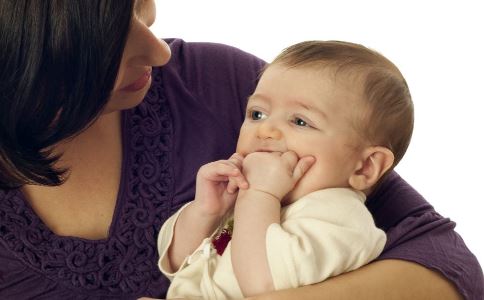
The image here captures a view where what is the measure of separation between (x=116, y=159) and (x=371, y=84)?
0.58 metres

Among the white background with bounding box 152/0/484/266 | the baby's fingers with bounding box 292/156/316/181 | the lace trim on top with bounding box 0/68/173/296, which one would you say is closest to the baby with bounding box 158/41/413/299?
the baby's fingers with bounding box 292/156/316/181

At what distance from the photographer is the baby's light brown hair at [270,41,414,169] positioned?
1.51 metres

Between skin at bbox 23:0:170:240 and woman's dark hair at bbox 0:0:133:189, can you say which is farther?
skin at bbox 23:0:170:240

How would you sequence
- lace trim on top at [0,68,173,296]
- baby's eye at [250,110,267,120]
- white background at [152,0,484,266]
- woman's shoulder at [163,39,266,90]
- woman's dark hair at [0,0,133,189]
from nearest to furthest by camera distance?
1. woman's dark hair at [0,0,133,189]
2. baby's eye at [250,110,267,120]
3. lace trim on top at [0,68,173,296]
4. woman's shoulder at [163,39,266,90]
5. white background at [152,0,484,266]

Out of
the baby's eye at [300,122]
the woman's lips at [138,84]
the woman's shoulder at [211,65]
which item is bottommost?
the woman's shoulder at [211,65]

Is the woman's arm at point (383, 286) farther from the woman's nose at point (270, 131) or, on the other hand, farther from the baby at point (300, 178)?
the woman's nose at point (270, 131)

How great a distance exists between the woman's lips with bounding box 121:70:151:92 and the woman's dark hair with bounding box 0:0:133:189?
0.35 feet

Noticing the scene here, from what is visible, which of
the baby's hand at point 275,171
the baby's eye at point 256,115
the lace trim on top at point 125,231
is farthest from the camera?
the lace trim on top at point 125,231

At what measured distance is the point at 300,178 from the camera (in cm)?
149

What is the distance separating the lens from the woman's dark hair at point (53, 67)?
1.35 metres

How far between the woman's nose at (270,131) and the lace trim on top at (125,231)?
33 cm

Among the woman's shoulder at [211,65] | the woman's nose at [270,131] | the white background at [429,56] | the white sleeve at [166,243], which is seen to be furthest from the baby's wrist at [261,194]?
the white background at [429,56]

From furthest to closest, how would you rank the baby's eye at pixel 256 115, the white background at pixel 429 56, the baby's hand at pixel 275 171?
the white background at pixel 429 56 → the baby's eye at pixel 256 115 → the baby's hand at pixel 275 171

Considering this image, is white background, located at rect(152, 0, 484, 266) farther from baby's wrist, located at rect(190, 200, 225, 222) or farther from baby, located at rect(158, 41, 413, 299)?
baby's wrist, located at rect(190, 200, 225, 222)
